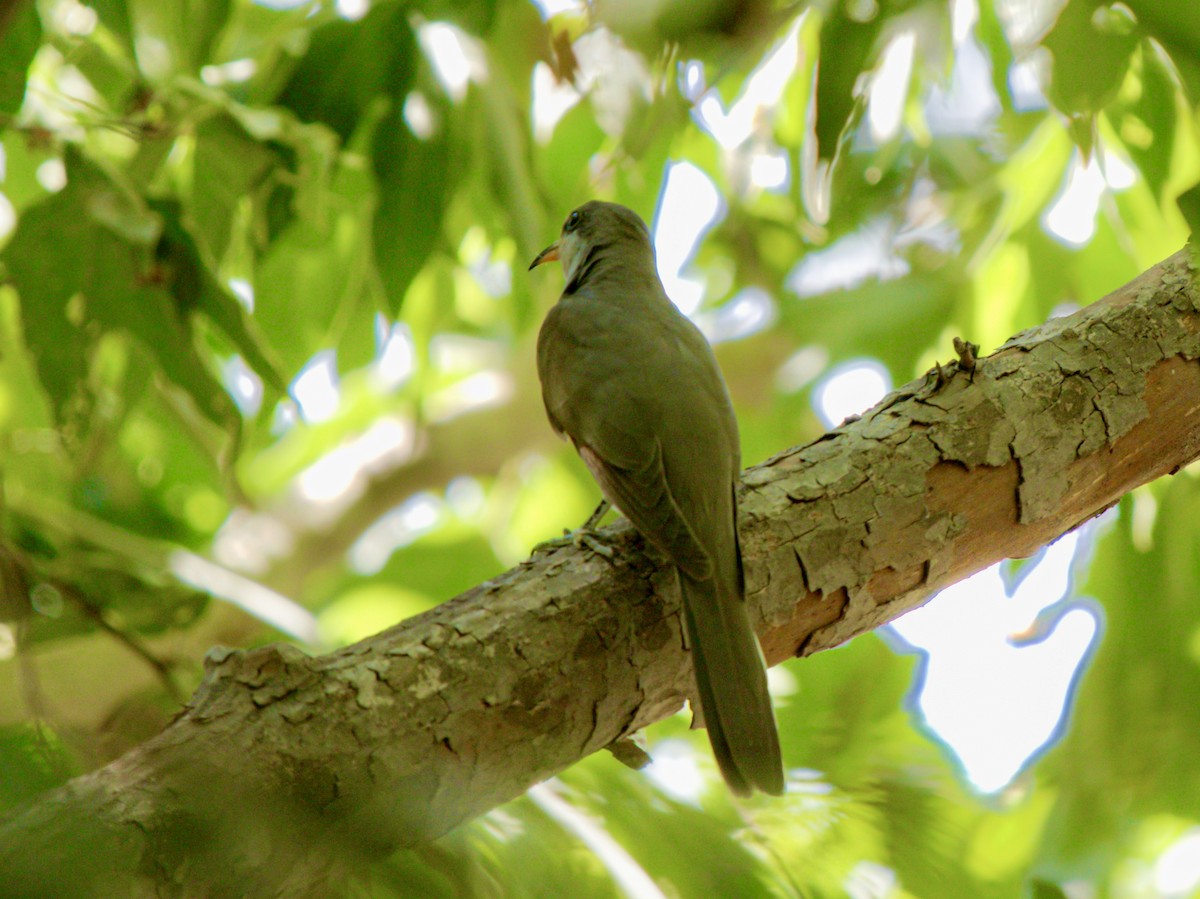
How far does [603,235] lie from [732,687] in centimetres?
201

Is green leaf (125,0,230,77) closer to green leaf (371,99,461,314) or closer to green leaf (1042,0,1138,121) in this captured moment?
green leaf (371,99,461,314)

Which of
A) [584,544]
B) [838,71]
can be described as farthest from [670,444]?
[838,71]

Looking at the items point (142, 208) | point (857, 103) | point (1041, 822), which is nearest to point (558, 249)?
point (142, 208)

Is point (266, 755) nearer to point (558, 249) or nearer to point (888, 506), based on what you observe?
point (888, 506)

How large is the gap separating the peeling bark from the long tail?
0.26 ft

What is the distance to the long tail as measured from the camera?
2.19 metres

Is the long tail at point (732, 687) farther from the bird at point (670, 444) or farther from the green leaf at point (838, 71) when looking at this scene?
the green leaf at point (838, 71)

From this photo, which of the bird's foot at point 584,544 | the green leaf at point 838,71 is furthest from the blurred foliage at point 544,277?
the bird's foot at point 584,544

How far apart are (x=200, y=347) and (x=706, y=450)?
5.42ft

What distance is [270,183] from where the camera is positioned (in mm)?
3180

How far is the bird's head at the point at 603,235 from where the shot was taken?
3682mm

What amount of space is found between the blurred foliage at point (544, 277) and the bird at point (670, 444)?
11.9 inches

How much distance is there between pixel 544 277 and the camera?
4352mm

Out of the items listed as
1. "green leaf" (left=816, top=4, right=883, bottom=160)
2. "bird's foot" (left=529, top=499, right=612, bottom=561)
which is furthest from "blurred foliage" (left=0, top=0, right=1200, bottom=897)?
"bird's foot" (left=529, top=499, right=612, bottom=561)
